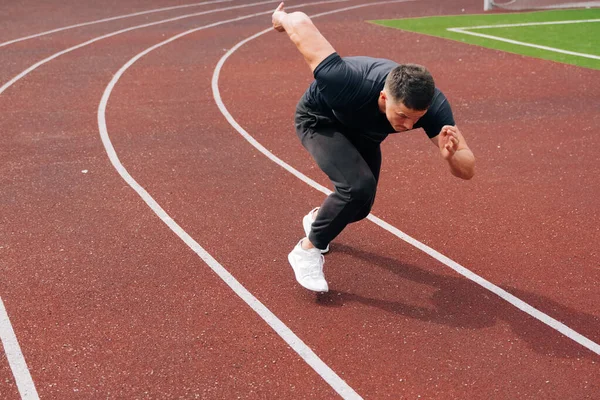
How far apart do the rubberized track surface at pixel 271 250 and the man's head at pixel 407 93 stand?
4.67ft

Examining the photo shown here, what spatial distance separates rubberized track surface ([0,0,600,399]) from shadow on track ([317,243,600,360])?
2 cm

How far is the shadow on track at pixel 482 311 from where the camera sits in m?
5.04

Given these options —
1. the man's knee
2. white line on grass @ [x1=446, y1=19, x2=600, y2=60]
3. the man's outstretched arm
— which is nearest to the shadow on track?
the man's knee

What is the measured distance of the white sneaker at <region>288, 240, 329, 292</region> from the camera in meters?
5.55

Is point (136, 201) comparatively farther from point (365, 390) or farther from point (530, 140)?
point (530, 140)

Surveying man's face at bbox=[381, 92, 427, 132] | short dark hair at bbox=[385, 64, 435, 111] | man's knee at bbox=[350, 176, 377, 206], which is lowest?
man's knee at bbox=[350, 176, 377, 206]

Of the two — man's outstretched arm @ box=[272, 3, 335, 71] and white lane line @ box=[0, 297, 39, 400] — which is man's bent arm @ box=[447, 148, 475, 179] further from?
white lane line @ box=[0, 297, 39, 400]

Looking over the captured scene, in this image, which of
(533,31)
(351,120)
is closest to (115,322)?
(351,120)

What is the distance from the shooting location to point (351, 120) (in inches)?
208

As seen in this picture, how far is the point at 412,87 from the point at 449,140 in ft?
1.39

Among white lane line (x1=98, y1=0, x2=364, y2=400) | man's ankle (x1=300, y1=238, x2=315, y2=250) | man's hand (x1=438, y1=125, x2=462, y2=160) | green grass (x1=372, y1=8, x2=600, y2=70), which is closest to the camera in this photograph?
white lane line (x1=98, y1=0, x2=364, y2=400)

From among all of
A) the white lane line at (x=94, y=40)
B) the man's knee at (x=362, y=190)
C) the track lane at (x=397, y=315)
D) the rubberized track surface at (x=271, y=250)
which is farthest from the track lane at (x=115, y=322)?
the white lane line at (x=94, y=40)

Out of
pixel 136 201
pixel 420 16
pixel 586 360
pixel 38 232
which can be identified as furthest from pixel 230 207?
pixel 420 16

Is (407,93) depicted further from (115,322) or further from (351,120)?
(115,322)
